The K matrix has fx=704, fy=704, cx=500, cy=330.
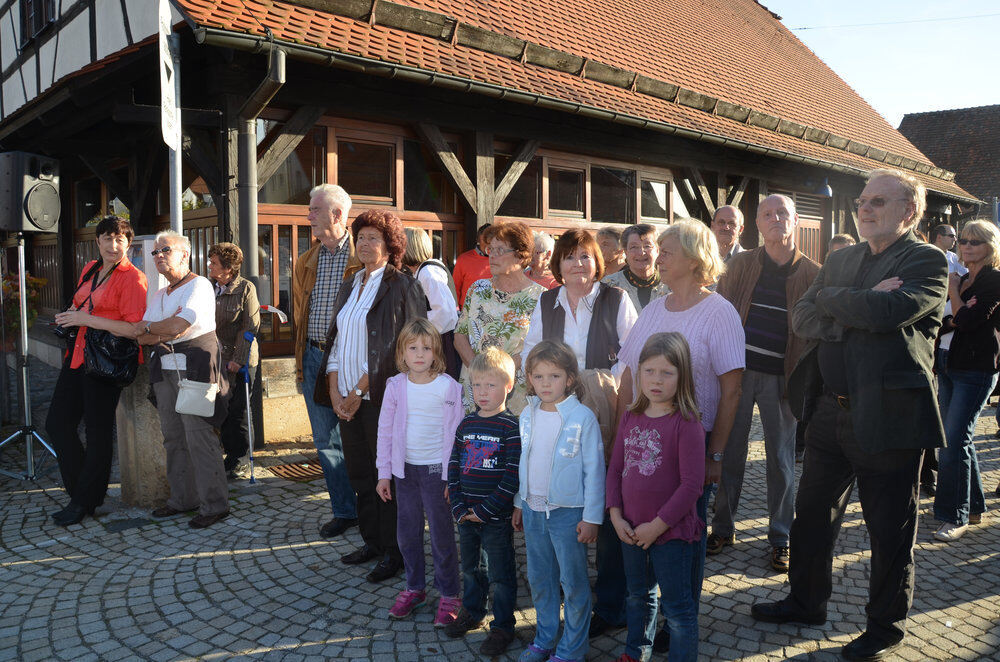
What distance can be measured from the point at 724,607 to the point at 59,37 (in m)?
10.5

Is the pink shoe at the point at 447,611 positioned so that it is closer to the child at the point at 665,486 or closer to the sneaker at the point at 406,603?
the sneaker at the point at 406,603

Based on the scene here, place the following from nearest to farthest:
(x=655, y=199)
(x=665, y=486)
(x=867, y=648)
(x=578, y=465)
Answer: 1. (x=665, y=486)
2. (x=578, y=465)
3. (x=867, y=648)
4. (x=655, y=199)

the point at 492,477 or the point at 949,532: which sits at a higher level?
the point at 492,477

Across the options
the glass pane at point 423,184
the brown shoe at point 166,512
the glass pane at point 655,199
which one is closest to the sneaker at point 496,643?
the brown shoe at point 166,512

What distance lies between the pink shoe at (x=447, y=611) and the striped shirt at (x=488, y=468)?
52 centimetres

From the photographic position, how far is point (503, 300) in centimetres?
376

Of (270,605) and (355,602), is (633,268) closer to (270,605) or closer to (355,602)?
(355,602)

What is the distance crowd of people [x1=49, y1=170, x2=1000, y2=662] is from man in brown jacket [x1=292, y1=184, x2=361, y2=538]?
0.05ft

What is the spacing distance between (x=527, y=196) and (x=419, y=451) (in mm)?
6098

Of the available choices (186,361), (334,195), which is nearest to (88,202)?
(186,361)

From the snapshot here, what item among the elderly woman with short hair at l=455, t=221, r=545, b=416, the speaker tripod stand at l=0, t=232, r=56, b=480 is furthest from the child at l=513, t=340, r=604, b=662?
the speaker tripod stand at l=0, t=232, r=56, b=480

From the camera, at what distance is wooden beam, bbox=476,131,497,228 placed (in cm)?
781

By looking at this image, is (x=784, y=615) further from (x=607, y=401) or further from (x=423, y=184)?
(x=423, y=184)

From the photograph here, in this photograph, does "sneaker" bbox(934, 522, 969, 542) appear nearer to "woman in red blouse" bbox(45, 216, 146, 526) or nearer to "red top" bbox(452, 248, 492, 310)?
"red top" bbox(452, 248, 492, 310)
